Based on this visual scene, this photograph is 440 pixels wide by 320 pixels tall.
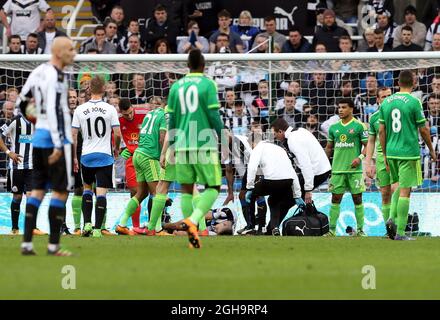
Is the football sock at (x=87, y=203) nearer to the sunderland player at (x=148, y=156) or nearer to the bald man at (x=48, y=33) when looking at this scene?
the sunderland player at (x=148, y=156)

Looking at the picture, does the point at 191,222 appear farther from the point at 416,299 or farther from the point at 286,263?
the point at 416,299

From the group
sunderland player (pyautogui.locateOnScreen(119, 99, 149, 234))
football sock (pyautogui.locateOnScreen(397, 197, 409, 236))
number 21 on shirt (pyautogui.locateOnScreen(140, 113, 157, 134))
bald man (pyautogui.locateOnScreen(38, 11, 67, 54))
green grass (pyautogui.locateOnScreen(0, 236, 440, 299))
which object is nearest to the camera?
green grass (pyautogui.locateOnScreen(0, 236, 440, 299))

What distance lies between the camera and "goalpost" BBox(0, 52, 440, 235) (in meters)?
21.5

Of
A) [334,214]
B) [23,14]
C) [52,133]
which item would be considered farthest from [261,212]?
[23,14]

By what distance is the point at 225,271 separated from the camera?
1118 centimetres

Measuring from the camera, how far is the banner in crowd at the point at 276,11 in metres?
27.7

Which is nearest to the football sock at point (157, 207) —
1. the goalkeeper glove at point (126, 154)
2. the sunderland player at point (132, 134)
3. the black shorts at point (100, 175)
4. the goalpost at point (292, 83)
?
the black shorts at point (100, 175)

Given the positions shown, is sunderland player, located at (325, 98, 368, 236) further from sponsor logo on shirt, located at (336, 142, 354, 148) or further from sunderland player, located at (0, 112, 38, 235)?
sunderland player, located at (0, 112, 38, 235)

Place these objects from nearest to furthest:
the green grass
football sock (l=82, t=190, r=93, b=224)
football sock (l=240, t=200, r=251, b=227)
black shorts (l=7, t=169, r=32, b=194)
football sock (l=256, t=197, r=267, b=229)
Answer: the green grass → football sock (l=82, t=190, r=93, b=224) → black shorts (l=7, t=169, r=32, b=194) → football sock (l=256, t=197, r=267, b=229) → football sock (l=240, t=200, r=251, b=227)

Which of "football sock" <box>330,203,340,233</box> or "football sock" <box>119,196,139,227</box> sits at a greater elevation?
"football sock" <box>119,196,139,227</box>

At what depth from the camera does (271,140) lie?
22.5 meters

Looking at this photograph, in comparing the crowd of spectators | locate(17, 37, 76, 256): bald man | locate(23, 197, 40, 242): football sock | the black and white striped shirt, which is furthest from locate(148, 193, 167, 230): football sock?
locate(23, 197, 40, 242): football sock

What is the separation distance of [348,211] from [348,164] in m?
1.47

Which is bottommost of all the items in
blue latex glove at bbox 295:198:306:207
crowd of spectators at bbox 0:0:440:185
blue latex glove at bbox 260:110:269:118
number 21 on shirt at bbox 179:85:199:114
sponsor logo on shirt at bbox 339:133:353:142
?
blue latex glove at bbox 295:198:306:207
